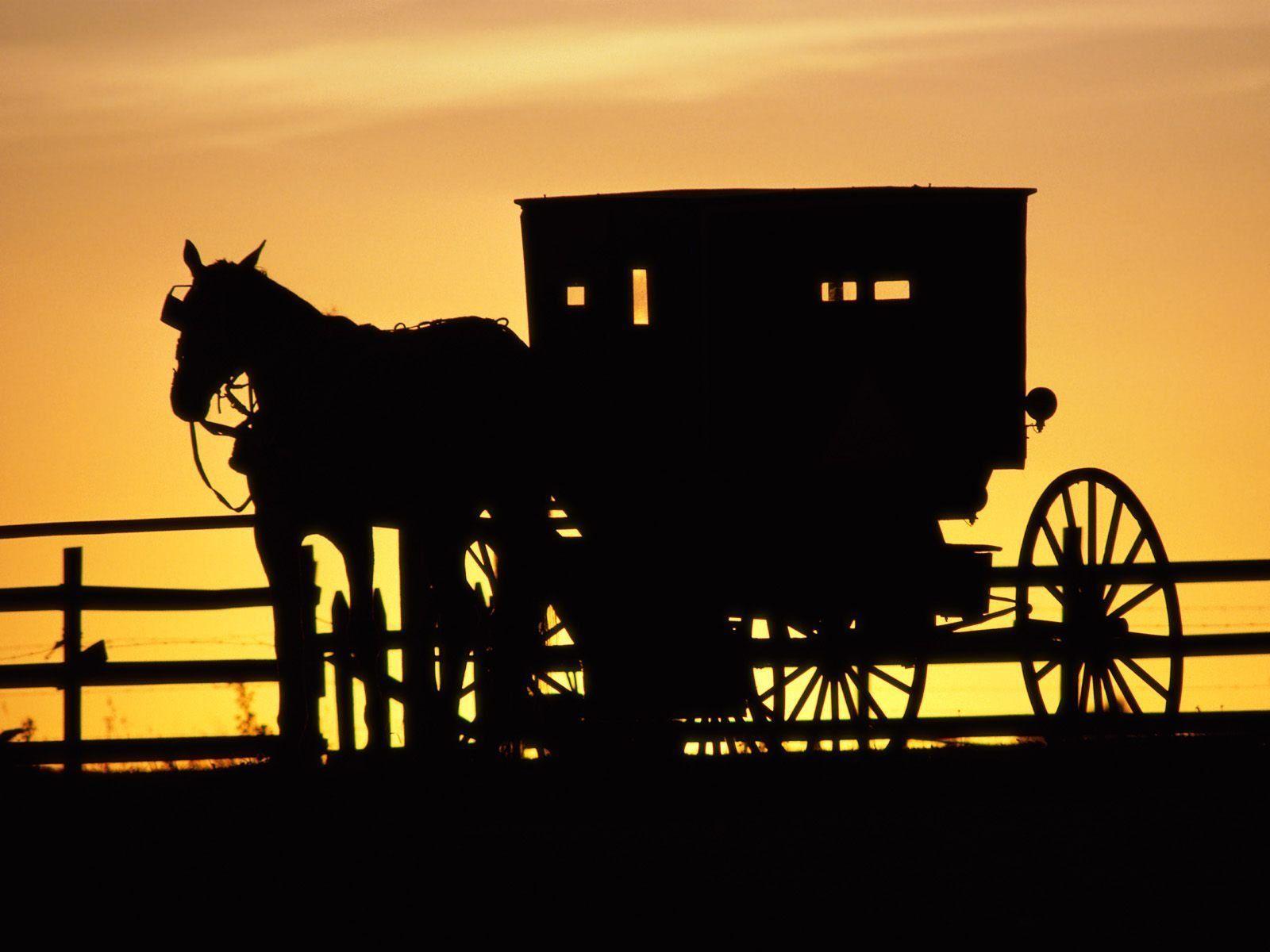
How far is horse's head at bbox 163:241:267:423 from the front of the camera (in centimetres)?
986

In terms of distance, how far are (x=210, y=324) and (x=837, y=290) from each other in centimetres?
411

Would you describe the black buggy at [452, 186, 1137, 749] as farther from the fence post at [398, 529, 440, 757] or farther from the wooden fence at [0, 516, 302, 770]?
the wooden fence at [0, 516, 302, 770]

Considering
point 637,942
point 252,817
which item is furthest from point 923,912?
point 252,817

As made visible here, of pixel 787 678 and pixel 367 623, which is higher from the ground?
pixel 367 623

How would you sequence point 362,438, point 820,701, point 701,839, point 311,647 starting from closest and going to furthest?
point 701,839 → point 362,438 → point 311,647 → point 820,701

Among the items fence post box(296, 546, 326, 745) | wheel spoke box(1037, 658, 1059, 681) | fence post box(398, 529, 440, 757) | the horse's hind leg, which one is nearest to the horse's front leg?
fence post box(296, 546, 326, 745)

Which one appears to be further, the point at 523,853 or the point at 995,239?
the point at 995,239

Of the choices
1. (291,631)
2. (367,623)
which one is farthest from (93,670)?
(367,623)

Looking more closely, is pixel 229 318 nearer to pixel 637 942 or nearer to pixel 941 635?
pixel 941 635

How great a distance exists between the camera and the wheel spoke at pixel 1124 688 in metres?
10.9

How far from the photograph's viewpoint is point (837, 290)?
11953mm

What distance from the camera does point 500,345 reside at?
9750 millimetres

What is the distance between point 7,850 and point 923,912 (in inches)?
153

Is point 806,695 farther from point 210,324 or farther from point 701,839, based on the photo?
point 210,324
